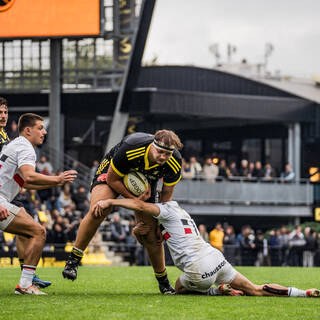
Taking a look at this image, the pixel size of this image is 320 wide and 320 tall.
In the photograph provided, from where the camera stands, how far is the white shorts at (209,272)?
916 cm

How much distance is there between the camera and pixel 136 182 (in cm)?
970

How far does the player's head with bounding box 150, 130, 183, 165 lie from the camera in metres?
9.02

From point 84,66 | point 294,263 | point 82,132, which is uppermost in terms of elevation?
point 84,66

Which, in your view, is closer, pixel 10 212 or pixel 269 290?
pixel 269 290

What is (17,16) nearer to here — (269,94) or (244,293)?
(269,94)

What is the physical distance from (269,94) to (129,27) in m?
13.0

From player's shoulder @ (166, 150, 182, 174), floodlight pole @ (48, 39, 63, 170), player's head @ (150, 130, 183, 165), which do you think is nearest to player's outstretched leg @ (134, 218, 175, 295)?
player's shoulder @ (166, 150, 182, 174)

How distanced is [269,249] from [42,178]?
1922 centimetres

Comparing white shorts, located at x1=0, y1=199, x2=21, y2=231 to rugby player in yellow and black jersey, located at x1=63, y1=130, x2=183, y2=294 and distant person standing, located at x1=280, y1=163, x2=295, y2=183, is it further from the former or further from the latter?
distant person standing, located at x1=280, y1=163, x2=295, y2=183

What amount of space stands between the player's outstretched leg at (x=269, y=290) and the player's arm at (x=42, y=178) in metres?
2.02

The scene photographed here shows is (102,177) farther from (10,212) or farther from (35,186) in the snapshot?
(10,212)

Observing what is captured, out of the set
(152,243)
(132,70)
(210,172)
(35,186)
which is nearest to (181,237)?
(152,243)

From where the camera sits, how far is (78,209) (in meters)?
27.6

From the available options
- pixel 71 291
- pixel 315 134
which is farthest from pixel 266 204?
pixel 71 291
